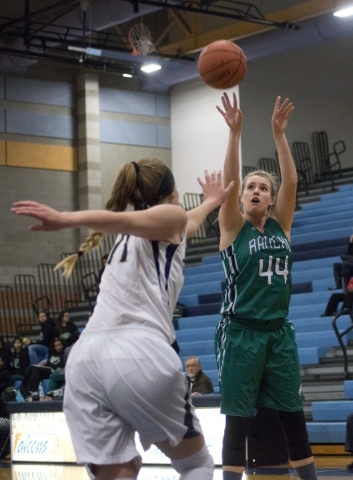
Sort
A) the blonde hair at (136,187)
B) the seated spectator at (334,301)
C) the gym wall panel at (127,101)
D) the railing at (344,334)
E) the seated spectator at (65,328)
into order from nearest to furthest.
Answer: the blonde hair at (136,187)
the railing at (344,334)
the seated spectator at (334,301)
the seated spectator at (65,328)
the gym wall panel at (127,101)

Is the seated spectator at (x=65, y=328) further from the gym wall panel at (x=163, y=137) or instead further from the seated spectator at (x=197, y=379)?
the gym wall panel at (x=163, y=137)

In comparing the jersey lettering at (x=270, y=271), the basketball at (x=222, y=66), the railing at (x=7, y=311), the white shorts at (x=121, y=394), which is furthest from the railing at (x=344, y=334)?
the railing at (x=7, y=311)

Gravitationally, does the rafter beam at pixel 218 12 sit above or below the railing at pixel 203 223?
above

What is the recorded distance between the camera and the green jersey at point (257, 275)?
15.7 ft

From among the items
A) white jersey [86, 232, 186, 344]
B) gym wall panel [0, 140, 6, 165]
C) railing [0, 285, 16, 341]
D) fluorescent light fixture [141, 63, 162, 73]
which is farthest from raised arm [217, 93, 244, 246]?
gym wall panel [0, 140, 6, 165]

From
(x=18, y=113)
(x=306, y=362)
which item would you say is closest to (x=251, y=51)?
(x=18, y=113)

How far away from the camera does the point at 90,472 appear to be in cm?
335

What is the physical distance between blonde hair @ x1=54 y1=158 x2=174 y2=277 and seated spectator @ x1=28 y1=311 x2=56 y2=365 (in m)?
12.7

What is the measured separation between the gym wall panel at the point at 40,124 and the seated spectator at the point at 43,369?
6.99m

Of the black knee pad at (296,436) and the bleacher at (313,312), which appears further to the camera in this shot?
the bleacher at (313,312)

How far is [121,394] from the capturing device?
3236 mm

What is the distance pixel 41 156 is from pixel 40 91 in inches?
58.4

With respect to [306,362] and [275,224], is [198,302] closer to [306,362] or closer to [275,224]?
[306,362]

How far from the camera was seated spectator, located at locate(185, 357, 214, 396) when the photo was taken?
1097 centimetres
